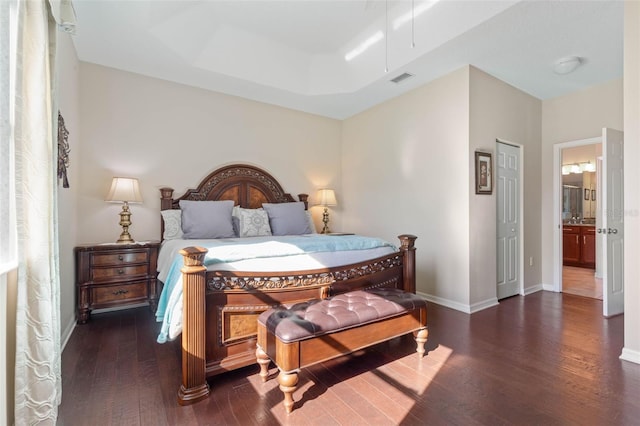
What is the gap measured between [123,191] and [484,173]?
3985mm

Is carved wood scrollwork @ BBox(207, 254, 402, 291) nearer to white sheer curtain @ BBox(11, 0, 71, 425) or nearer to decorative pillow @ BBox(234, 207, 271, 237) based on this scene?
white sheer curtain @ BBox(11, 0, 71, 425)

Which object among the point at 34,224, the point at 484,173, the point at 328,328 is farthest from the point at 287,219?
the point at 34,224

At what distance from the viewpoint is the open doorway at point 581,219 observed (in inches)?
198

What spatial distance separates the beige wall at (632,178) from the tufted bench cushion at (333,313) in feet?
5.00

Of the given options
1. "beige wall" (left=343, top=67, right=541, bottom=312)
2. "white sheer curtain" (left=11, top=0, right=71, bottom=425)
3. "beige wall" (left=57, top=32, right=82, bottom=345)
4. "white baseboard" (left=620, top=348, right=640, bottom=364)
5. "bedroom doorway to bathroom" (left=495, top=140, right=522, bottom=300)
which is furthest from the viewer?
"bedroom doorway to bathroom" (left=495, top=140, right=522, bottom=300)

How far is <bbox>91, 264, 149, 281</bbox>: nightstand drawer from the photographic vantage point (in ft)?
9.80

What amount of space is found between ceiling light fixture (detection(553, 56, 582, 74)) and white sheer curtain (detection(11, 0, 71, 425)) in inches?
173

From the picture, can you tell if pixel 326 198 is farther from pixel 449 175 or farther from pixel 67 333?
pixel 67 333

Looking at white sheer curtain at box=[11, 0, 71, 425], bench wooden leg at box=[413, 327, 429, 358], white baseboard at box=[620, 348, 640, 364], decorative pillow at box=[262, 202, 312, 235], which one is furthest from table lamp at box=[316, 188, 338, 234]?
white sheer curtain at box=[11, 0, 71, 425]

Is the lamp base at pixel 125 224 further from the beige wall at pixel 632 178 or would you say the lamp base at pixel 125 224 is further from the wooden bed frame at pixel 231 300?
the beige wall at pixel 632 178

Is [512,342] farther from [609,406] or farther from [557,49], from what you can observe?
[557,49]

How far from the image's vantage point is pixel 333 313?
1908mm

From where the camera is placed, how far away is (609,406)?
168cm

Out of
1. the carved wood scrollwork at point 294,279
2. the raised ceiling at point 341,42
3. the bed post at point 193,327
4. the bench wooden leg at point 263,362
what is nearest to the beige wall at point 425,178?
the raised ceiling at point 341,42
